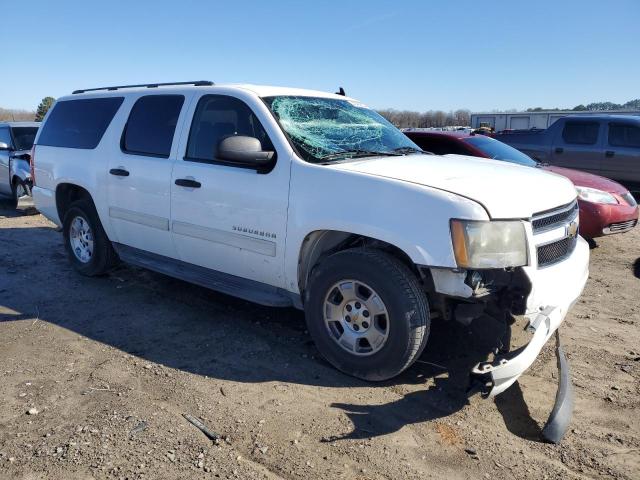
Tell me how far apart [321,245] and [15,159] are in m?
8.96

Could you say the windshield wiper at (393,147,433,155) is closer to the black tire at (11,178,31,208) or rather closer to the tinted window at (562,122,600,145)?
the tinted window at (562,122,600,145)

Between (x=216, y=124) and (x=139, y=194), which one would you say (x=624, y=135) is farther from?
(x=139, y=194)

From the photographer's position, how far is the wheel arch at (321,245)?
3656mm

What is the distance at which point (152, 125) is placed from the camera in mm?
4867

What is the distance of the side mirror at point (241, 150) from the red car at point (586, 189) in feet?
14.2

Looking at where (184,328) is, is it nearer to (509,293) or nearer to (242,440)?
(242,440)

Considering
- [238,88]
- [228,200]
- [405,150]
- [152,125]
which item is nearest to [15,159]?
[152,125]

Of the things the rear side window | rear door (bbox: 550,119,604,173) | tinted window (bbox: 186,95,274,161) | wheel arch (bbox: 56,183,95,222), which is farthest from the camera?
rear door (bbox: 550,119,604,173)

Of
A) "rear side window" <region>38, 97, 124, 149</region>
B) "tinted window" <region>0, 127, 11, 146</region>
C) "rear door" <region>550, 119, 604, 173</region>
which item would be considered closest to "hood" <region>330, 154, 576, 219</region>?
"rear side window" <region>38, 97, 124, 149</region>

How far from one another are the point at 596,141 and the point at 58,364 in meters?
10.7

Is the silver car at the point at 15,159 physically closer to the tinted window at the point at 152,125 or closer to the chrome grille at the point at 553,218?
the tinted window at the point at 152,125

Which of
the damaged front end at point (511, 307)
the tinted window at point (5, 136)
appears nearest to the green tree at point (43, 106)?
the tinted window at point (5, 136)

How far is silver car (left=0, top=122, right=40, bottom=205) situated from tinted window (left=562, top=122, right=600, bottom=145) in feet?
35.4

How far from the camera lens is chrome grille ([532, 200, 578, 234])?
328cm
